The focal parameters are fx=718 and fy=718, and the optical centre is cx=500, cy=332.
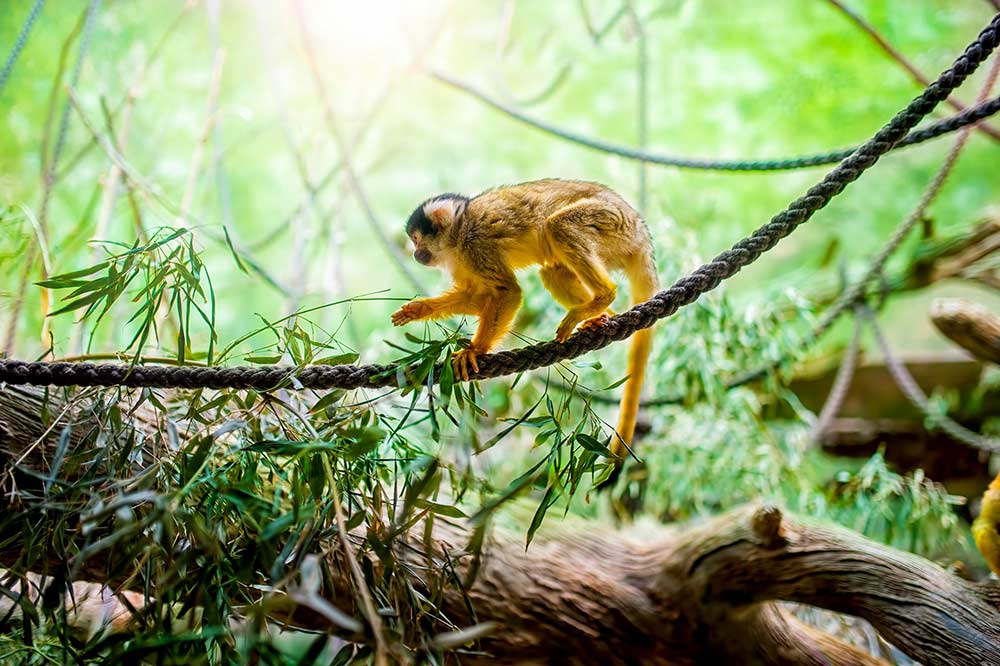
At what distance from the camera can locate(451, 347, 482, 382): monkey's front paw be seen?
1.81 meters

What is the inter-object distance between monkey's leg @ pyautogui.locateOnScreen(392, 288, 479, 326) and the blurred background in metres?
1.23

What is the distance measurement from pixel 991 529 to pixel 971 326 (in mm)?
844

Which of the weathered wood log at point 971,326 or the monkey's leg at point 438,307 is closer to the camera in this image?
the monkey's leg at point 438,307

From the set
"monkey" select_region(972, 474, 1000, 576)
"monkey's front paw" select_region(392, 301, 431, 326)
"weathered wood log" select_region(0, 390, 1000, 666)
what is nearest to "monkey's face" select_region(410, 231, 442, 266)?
"monkey's front paw" select_region(392, 301, 431, 326)

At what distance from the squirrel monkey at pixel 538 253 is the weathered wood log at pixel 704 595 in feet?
1.95

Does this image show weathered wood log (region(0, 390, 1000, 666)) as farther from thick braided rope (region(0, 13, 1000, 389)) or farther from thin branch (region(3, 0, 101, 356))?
thin branch (region(3, 0, 101, 356))

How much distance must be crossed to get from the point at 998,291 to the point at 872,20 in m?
2.31

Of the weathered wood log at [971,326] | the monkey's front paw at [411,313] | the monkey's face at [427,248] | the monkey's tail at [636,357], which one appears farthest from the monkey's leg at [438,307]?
the weathered wood log at [971,326]

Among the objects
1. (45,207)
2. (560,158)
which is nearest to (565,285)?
(45,207)

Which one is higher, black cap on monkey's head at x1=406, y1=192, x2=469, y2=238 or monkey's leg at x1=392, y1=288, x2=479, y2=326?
black cap on monkey's head at x1=406, y1=192, x2=469, y2=238

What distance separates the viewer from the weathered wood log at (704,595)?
2113mm

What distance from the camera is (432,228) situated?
7.70ft

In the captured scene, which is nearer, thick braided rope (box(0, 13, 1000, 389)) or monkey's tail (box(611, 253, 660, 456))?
thick braided rope (box(0, 13, 1000, 389))

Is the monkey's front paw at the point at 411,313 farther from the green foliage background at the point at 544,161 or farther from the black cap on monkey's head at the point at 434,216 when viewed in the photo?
the green foliage background at the point at 544,161
